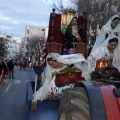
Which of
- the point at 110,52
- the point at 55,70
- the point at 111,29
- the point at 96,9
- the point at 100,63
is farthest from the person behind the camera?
the point at 96,9

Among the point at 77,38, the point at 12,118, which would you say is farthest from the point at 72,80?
the point at 12,118

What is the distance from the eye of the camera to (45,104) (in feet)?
18.1

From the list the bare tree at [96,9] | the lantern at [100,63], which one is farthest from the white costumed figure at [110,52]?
the bare tree at [96,9]

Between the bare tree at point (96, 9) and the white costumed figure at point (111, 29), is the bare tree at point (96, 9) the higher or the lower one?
the higher one

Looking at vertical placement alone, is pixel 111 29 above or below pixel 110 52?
above

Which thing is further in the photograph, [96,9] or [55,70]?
[96,9]

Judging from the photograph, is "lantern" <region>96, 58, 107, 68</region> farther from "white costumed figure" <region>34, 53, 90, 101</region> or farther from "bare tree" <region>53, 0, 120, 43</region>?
"bare tree" <region>53, 0, 120, 43</region>

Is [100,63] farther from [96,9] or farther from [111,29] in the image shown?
[96,9]

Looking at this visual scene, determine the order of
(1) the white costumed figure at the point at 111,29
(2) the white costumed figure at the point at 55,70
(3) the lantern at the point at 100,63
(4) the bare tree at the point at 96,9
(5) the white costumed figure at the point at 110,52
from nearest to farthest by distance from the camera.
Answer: (3) the lantern at the point at 100,63
(5) the white costumed figure at the point at 110,52
(1) the white costumed figure at the point at 111,29
(2) the white costumed figure at the point at 55,70
(4) the bare tree at the point at 96,9

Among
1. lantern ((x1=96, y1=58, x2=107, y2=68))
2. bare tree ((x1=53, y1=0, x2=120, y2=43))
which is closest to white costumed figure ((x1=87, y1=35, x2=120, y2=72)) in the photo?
lantern ((x1=96, y1=58, x2=107, y2=68))

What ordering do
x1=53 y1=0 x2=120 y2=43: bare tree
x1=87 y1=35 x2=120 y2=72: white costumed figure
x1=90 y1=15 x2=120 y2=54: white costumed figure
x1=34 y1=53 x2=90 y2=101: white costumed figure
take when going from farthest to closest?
x1=53 y1=0 x2=120 y2=43: bare tree
x1=34 y1=53 x2=90 y2=101: white costumed figure
x1=90 y1=15 x2=120 y2=54: white costumed figure
x1=87 y1=35 x2=120 y2=72: white costumed figure

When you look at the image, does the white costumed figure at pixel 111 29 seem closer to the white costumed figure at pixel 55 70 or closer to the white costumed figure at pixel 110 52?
the white costumed figure at pixel 55 70

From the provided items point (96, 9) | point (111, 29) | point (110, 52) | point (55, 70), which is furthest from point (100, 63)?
point (96, 9)

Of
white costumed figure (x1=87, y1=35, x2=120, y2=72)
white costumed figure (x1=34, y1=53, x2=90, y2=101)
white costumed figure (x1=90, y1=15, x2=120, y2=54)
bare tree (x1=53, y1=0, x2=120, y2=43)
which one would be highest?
bare tree (x1=53, y1=0, x2=120, y2=43)
